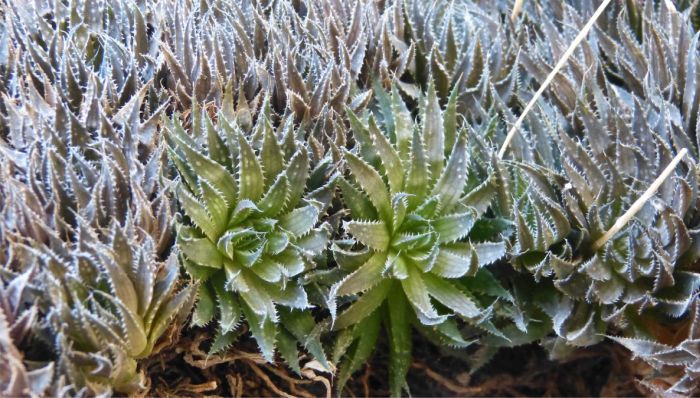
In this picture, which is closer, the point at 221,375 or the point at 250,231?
the point at 250,231

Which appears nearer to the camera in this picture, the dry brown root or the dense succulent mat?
the dense succulent mat

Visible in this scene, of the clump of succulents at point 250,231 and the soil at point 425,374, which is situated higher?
the clump of succulents at point 250,231

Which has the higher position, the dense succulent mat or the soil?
the dense succulent mat

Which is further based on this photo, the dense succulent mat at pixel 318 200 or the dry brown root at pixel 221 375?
the dry brown root at pixel 221 375

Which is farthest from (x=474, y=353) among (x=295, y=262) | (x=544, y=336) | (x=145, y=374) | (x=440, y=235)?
(x=145, y=374)

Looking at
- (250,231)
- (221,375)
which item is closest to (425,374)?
(221,375)

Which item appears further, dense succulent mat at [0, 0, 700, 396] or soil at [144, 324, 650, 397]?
soil at [144, 324, 650, 397]

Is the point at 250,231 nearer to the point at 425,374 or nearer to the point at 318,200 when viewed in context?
the point at 318,200

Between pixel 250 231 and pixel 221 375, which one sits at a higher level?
pixel 250 231
